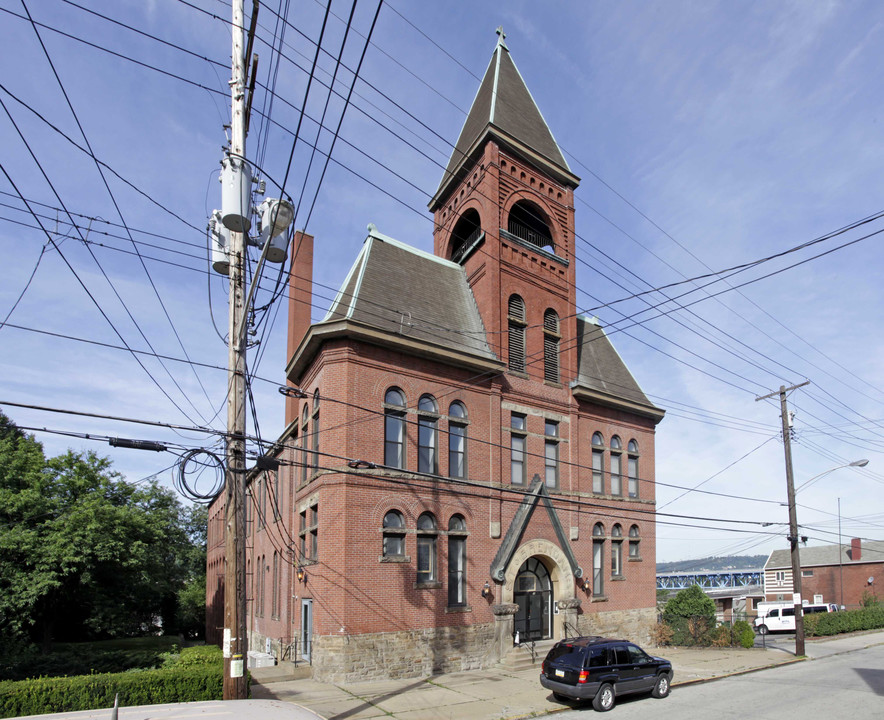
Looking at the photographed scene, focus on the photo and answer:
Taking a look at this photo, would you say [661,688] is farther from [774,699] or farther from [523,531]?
[523,531]

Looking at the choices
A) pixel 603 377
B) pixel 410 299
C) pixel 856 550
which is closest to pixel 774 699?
pixel 603 377

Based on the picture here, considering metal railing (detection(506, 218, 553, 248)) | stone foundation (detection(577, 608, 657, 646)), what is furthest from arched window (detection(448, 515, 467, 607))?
metal railing (detection(506, 218, 553, 248))

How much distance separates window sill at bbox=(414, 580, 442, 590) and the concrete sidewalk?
2.66 m

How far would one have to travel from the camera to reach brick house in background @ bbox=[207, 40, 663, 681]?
798 inches

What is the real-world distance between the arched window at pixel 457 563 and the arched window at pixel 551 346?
7.83 meters

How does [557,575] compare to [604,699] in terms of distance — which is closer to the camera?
[604,699]

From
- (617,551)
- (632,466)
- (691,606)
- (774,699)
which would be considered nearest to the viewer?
(774,699)

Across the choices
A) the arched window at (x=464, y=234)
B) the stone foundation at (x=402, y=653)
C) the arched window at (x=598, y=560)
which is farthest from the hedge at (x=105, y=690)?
the arched window at (x=464, y=234)

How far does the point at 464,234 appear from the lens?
31.3 meters

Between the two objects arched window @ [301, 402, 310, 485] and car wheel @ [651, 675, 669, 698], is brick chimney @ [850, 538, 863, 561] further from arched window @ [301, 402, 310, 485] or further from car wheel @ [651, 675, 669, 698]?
arched window @ [301, 402, 310, 485]

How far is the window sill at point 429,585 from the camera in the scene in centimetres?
2075

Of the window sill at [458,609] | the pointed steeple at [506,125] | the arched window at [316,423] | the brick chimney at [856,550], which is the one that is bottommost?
the brick chimney at [856,550]

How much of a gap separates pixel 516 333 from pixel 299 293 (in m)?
11.5

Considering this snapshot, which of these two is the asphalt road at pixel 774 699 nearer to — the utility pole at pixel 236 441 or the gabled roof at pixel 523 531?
the gabled roof at pixel 523 531
